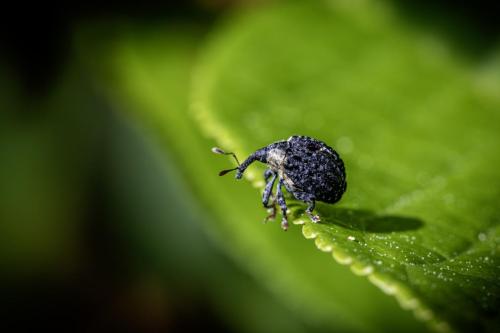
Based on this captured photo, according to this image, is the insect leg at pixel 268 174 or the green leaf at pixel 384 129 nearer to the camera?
the green leaf at pixel 384 129

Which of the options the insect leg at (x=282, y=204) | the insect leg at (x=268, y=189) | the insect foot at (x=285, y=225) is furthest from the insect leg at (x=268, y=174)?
the insect foot at (x=285, y=225)

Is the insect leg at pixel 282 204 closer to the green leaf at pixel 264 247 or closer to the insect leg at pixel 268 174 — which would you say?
the insect leg at pixel 268 174

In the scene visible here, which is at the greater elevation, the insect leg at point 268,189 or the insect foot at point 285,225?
the insect leg at point 268,189

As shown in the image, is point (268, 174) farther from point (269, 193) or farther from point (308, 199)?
point (308, 199)

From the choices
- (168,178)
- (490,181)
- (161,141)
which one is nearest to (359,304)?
(490,181)

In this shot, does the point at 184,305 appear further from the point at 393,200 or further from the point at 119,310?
the point at 393,200
